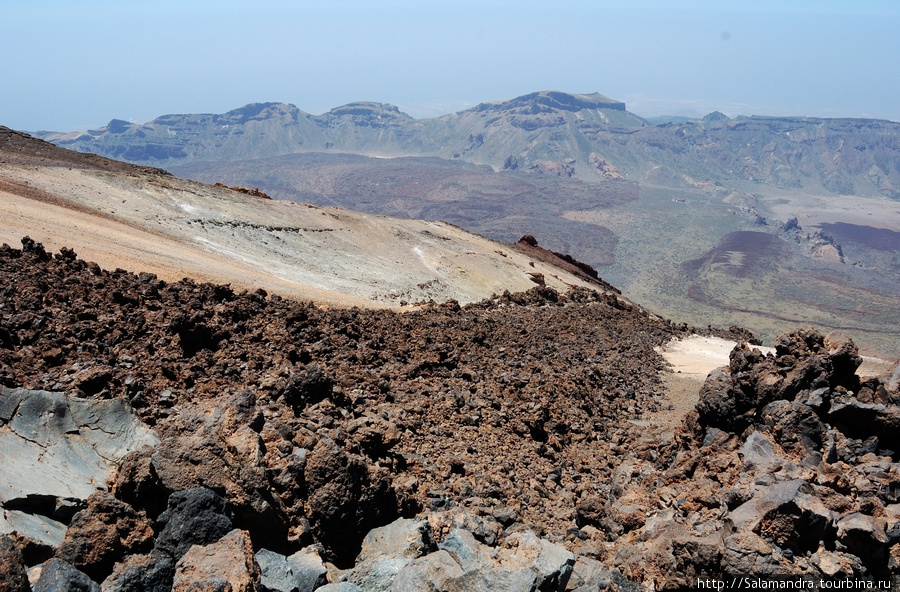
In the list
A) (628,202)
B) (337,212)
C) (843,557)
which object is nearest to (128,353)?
(843,557)

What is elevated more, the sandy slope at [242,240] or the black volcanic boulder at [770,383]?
the sandy slope at [242,240]

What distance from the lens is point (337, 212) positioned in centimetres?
3159

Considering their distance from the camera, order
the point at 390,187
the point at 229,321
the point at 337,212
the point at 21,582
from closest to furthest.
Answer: the point at 21,582, the point at 229,321, the point at 337,212, the point at 390,187

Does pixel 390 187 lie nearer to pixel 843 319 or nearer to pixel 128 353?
pixel 843 319

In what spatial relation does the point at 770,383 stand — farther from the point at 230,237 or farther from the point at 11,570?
the point at 230,237

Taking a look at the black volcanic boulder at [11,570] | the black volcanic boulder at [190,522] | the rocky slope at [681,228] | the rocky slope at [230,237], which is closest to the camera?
the black volcanic boulder at [11,570]

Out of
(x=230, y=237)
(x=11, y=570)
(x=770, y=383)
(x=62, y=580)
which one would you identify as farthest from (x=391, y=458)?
(x=230, y=237)

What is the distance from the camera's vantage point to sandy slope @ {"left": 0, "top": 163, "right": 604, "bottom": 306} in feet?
52.0

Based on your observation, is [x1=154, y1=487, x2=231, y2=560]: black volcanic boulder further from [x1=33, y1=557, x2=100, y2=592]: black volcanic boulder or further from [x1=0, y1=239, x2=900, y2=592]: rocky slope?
[x1=33, y1=557, x2=100, y2=592]: black volcanic boulder

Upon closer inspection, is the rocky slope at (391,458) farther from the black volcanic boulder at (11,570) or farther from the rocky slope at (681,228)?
the rocky slope at (681,228)

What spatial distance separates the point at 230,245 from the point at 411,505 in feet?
56.6

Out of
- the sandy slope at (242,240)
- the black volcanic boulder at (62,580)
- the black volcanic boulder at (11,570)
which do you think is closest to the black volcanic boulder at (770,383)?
the black volcanic boulder at (62,580)

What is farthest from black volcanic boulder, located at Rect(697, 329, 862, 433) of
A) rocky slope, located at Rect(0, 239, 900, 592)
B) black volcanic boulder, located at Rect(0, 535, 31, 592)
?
black volcanic boulder, located at Rect(0, 535, 31, 592)

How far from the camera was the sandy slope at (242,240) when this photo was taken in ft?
52.0
